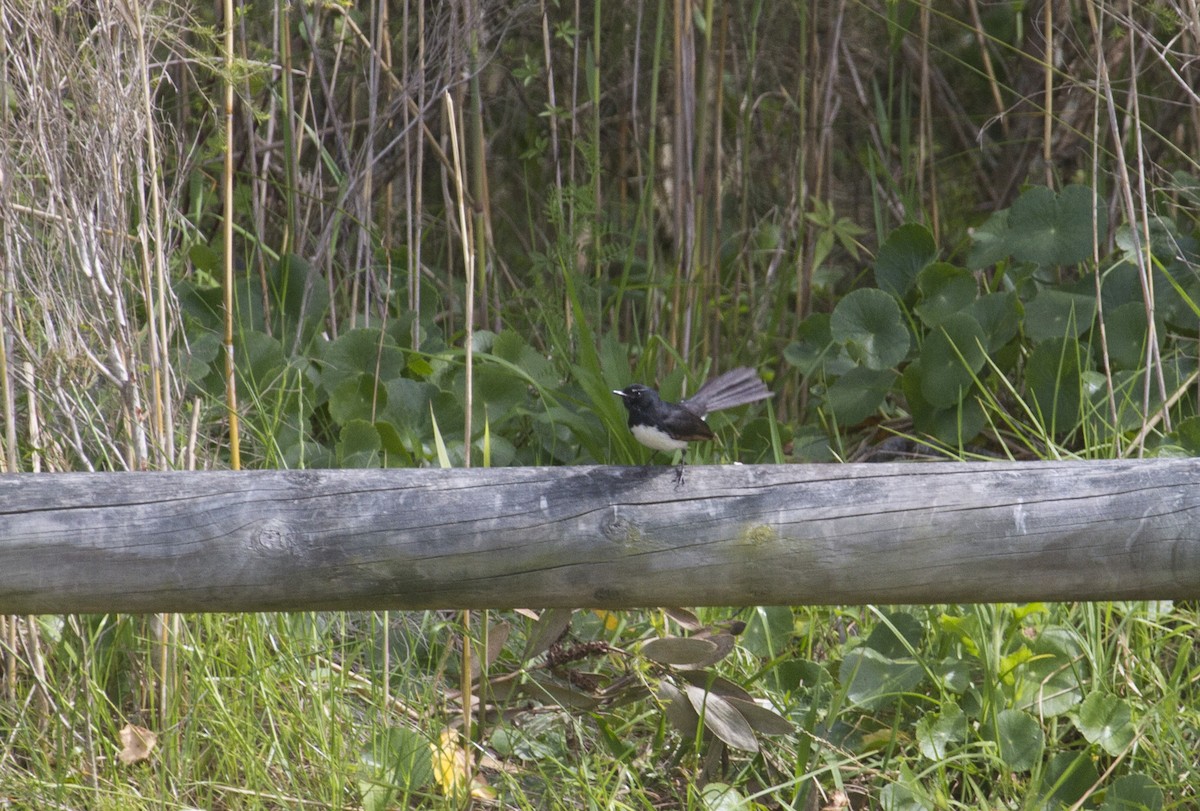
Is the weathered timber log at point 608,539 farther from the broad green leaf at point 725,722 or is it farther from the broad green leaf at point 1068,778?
the broad green leaf at point 1068,778

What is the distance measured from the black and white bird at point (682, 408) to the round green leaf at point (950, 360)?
3.79 feet

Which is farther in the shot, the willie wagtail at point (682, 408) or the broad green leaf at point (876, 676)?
the broad green leaf at point (876, 676)

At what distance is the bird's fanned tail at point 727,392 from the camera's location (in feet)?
8.47

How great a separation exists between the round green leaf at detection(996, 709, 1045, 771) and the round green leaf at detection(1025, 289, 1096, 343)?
145cm

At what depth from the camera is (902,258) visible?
13.0ft

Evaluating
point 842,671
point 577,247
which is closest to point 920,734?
point 842,671

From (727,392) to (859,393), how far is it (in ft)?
4.15

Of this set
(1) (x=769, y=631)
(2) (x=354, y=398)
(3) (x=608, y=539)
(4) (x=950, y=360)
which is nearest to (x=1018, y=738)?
(1) (x=769, y=631)

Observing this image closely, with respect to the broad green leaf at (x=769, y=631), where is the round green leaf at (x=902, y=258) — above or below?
above

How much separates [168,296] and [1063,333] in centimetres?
260

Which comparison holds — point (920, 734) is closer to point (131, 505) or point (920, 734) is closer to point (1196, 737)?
point (1196, 737)

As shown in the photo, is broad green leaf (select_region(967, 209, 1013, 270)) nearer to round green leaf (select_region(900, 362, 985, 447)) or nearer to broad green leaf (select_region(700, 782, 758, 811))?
round green leaf (select_region(900, 362, 985, 447))

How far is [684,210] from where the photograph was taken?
3.86 m

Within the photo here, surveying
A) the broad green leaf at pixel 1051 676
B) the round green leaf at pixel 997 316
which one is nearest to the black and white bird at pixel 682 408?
the broad green leaf at pixel 1051 676
